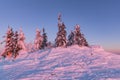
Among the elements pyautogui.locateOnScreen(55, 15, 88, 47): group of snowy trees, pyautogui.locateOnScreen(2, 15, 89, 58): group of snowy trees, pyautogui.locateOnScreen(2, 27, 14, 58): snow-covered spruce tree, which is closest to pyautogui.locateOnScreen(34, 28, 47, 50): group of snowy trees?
pyautogui.locateOnScreen(2, 15, 89, 58): group of snowy trees

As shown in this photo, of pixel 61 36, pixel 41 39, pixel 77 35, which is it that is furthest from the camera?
pixel 41 39

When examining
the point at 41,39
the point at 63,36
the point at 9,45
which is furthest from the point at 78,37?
the point at 9,45

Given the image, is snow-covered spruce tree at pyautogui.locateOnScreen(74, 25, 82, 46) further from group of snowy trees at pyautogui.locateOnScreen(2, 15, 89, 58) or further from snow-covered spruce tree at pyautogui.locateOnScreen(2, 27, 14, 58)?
snow-covered spruce tree at pyautogui.locateOnScreen(2, 27, 14, 58)

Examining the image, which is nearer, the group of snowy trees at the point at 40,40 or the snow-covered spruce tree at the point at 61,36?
the snow-covered spruce tree at the point at 61,36

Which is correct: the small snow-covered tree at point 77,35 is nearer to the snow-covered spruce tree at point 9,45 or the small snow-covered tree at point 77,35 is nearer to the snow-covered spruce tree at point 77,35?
the snow-covered spruce tree at point 77,35

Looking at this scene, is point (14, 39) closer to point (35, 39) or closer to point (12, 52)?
A: point (12, 52)

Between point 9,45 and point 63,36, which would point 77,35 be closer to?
point 63,36

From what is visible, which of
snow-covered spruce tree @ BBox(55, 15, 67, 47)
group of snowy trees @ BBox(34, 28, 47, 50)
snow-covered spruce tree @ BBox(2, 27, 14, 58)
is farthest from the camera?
group of snowy trees @ BBox(34, 28, 47, 50)

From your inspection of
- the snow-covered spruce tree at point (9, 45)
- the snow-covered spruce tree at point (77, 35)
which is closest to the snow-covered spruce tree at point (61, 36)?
the snow-covered spruce tree at point (77, 35)

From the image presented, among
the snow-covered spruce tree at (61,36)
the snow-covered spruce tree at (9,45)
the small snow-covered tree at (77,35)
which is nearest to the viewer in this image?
the snow-covered spruce tree at (9,45)

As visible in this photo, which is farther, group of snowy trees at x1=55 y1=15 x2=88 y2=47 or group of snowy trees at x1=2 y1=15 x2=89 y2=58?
group of snowy trees at x1=55 y1=15 x2=88 y2=47

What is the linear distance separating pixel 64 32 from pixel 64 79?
4494 centimetres

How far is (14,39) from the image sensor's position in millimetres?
57062

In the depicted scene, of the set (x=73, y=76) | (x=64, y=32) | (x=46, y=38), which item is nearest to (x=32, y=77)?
(x=73, y=76)
